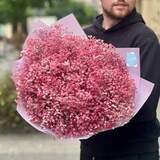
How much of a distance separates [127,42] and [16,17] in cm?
2453

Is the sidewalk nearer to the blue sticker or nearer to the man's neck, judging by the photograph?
the man's neck

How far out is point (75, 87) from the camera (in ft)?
10.5

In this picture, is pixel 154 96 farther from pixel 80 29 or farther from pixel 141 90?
pixel 80 29

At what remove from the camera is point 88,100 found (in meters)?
3.17

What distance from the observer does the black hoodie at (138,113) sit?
3.37 metres

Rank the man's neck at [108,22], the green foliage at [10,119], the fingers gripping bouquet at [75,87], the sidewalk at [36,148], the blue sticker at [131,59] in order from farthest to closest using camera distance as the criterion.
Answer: the green foliage at [10,119] < the sidewalk at [36,148] < the man's neck at [108,22] < the blue sticker at [131,59] < the fingers gripping bouquet at [75,87]

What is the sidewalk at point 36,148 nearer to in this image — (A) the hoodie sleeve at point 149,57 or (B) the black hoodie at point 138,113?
(B) the black hoodie at point 138,113

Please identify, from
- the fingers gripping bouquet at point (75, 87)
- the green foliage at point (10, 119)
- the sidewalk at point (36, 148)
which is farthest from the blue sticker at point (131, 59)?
the green foliage at point (10, 119)

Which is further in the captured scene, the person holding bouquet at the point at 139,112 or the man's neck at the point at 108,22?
the man's neck at the point at 108,22

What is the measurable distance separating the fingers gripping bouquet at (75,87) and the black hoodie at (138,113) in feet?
0.34

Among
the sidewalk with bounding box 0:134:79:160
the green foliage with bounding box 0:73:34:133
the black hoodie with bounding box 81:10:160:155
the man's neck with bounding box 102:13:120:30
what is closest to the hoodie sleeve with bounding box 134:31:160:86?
the black hoodie with bounding box 81:10:160:155

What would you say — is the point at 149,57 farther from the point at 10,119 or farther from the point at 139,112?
the point at 10,119

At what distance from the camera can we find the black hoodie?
3369 mm

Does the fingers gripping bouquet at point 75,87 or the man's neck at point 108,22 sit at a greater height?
the man's neck at point 108,22
